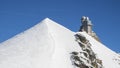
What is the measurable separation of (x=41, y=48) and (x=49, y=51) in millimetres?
1656

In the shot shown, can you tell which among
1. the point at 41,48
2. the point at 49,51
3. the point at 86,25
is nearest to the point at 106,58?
the point at 49,51

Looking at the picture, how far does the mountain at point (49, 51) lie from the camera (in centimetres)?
4317

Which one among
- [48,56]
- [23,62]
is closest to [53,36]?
[48,56]

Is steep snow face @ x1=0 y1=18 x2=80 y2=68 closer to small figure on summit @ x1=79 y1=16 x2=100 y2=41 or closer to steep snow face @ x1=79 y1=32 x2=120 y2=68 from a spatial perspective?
steep snow face @ x1=79 y1=32 x2=120 y2=68

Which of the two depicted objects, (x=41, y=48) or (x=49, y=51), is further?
(x=41, y=48)

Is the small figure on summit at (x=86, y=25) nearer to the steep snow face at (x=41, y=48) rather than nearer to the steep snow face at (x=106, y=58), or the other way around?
the steep snow face at (x=106, y=58)

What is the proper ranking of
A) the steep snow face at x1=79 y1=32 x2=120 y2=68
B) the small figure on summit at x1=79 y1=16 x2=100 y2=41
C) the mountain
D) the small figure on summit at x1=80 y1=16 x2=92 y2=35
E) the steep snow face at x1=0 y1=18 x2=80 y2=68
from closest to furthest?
the steep snow face at x1=0 y1=18 x2=80 y2=68
the mountain
the steep snow face at x1=79 y1=32 x2=120 y2=68
the small figure on summit at x1=79 y1=16 x2=100 y2=41
the small figure on summit at x1=80 y1=16 x2=92 y2=35

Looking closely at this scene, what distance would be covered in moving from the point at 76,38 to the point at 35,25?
10.2 m

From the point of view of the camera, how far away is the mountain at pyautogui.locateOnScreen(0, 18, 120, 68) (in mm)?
43166

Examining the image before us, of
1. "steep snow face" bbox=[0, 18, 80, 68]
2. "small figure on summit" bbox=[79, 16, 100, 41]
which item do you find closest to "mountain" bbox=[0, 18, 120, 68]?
"steep snow face" bbox=[0, 18, 80, 68]

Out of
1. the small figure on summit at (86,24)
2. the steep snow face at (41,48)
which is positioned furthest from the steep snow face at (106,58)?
the small figure on summit at (86,24)

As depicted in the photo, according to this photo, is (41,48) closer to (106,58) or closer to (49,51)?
(49,51)

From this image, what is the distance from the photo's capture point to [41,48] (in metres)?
46.9

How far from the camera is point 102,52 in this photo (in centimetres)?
5997
